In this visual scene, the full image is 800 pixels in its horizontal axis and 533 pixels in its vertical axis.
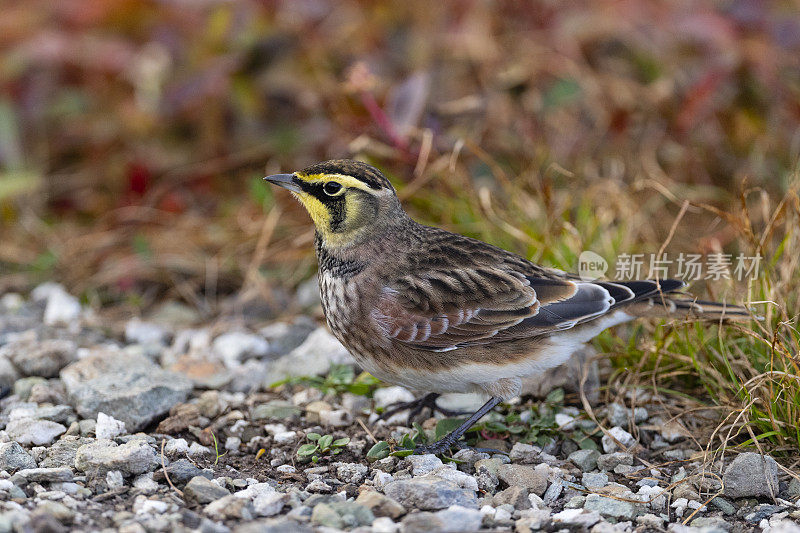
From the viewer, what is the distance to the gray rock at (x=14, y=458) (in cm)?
362

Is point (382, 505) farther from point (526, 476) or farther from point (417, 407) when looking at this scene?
point (417, 407)

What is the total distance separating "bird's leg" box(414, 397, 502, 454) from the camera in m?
4.07

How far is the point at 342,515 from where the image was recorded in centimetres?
329

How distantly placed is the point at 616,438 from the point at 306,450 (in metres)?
1.41

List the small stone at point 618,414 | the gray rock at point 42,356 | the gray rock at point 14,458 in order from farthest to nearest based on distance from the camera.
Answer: the gray rock at point 42,356 → the small stone at point 618,414 → the gray rock at point 14,458

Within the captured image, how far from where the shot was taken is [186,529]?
309cm

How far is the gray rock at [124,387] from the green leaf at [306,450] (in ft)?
2.45

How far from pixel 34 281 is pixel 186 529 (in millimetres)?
3687

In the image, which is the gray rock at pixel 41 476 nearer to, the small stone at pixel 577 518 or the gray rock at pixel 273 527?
the gray rock at pixel 273 527

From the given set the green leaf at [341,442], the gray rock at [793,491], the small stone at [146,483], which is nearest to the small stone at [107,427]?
the small stone at [146,483]

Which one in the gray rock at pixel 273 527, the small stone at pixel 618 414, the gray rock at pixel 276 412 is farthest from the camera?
the gray rock at pixel 276 412

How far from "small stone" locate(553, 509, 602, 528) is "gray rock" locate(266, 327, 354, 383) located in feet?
5.41

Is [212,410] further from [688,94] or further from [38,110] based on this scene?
[688,94]

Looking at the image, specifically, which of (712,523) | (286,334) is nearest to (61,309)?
(286,334)
